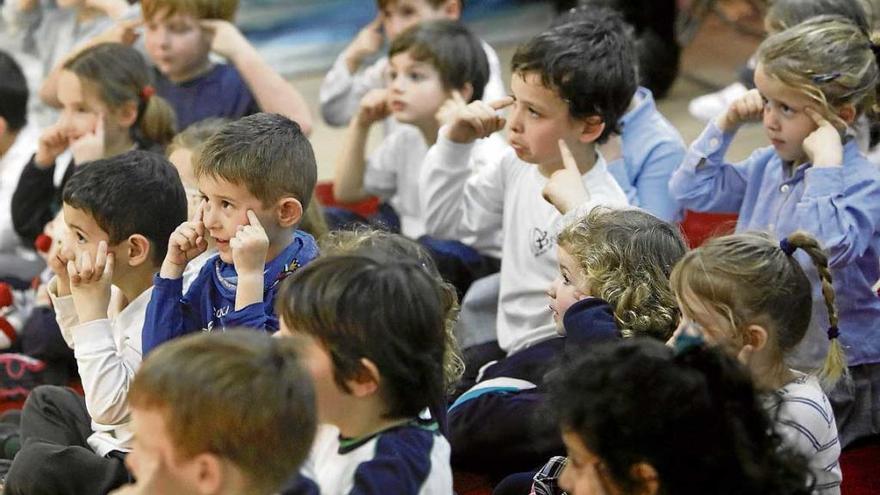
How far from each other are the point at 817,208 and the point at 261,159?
88 centimetres

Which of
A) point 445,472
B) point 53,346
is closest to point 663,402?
point 445,472

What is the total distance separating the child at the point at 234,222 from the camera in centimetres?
194

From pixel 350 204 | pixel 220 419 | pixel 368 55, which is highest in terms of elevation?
pixel 220 419

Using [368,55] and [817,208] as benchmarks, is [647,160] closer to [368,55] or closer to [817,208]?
[817,208]

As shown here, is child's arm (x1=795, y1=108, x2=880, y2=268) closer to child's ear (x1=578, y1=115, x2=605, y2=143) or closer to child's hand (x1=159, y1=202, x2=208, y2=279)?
child's ear (x1=578, y1=115, x2=605, y2=143)

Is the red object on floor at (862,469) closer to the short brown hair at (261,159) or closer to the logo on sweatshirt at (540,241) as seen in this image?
the logo on sweatshirt at (540,241)

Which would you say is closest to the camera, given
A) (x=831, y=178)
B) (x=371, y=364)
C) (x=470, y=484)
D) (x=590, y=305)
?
(x=371, y=364)

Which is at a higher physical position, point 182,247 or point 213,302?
point 182,247

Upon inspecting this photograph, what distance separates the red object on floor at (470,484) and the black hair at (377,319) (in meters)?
0.66

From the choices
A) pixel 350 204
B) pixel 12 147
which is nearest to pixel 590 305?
pixel 350 204

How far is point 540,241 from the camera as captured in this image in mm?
2344

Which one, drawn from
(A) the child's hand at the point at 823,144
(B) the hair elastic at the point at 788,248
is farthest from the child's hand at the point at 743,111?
(B) the hair elastic at the point at 788,248

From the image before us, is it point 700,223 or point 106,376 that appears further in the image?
point 700,223

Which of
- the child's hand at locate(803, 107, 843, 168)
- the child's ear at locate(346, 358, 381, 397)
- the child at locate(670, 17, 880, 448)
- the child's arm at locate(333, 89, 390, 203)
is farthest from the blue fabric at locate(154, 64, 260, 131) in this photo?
the child's ear at locate(346, 358, 381, 397)
